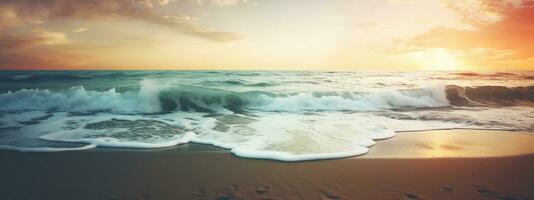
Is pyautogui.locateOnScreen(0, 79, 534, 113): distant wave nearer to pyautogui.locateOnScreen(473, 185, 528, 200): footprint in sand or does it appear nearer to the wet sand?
the wet sand

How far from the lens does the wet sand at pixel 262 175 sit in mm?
3965

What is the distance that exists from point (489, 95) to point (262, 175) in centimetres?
1805

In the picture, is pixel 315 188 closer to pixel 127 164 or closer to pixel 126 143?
pixel 127 164

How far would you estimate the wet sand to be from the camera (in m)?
3.96

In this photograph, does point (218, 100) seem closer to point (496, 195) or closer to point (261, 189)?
point (261, 189)

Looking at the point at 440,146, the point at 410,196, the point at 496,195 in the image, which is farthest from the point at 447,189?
the point at 440,146

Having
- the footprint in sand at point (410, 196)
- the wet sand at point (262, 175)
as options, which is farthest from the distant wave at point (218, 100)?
the footprint in sand at point (410, 196)

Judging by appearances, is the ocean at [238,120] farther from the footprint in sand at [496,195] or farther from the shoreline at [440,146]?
the footprint in sand at [496,195]

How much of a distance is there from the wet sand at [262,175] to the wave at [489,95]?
35.8 feet

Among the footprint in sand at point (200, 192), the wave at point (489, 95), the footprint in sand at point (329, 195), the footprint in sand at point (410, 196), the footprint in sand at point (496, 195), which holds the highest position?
the wave at point (489, 95)

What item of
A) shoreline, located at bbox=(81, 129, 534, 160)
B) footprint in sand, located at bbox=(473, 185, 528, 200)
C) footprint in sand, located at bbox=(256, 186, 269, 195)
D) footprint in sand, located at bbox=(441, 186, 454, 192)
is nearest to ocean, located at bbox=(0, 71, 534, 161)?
shoreline, located at bbox=(81, 129, 534, 160)

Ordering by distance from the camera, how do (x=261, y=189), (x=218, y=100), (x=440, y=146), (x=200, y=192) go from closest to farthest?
(x=200, y=192) → (x=261, y=189) → (x=440, y=146) → (x=218, y=100)

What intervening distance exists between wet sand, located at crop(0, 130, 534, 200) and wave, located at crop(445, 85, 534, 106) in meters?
10.9

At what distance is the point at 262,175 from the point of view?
4.64 metres
